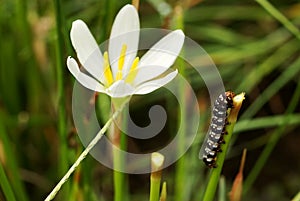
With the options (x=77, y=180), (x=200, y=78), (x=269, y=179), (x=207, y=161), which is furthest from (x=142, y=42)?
(x=207, y=161)

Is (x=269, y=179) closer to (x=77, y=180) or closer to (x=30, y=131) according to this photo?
(x=30, y=131)

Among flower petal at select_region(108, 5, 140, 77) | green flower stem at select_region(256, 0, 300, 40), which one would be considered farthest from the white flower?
green flower stem at select_region(256, 0, 300, 40)

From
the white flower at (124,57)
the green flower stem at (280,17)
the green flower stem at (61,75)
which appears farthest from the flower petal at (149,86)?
the green flower stem at (280,17)

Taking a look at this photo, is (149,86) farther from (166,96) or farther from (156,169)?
(166,96)

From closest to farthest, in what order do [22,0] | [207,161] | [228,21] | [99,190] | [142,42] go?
[207,161]
[22,0]
[99,190]
[142,42]
[228,21]

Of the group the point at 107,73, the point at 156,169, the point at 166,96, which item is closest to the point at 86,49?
the point at 107,73

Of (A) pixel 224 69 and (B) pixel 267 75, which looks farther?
(B) pixel 267 75
